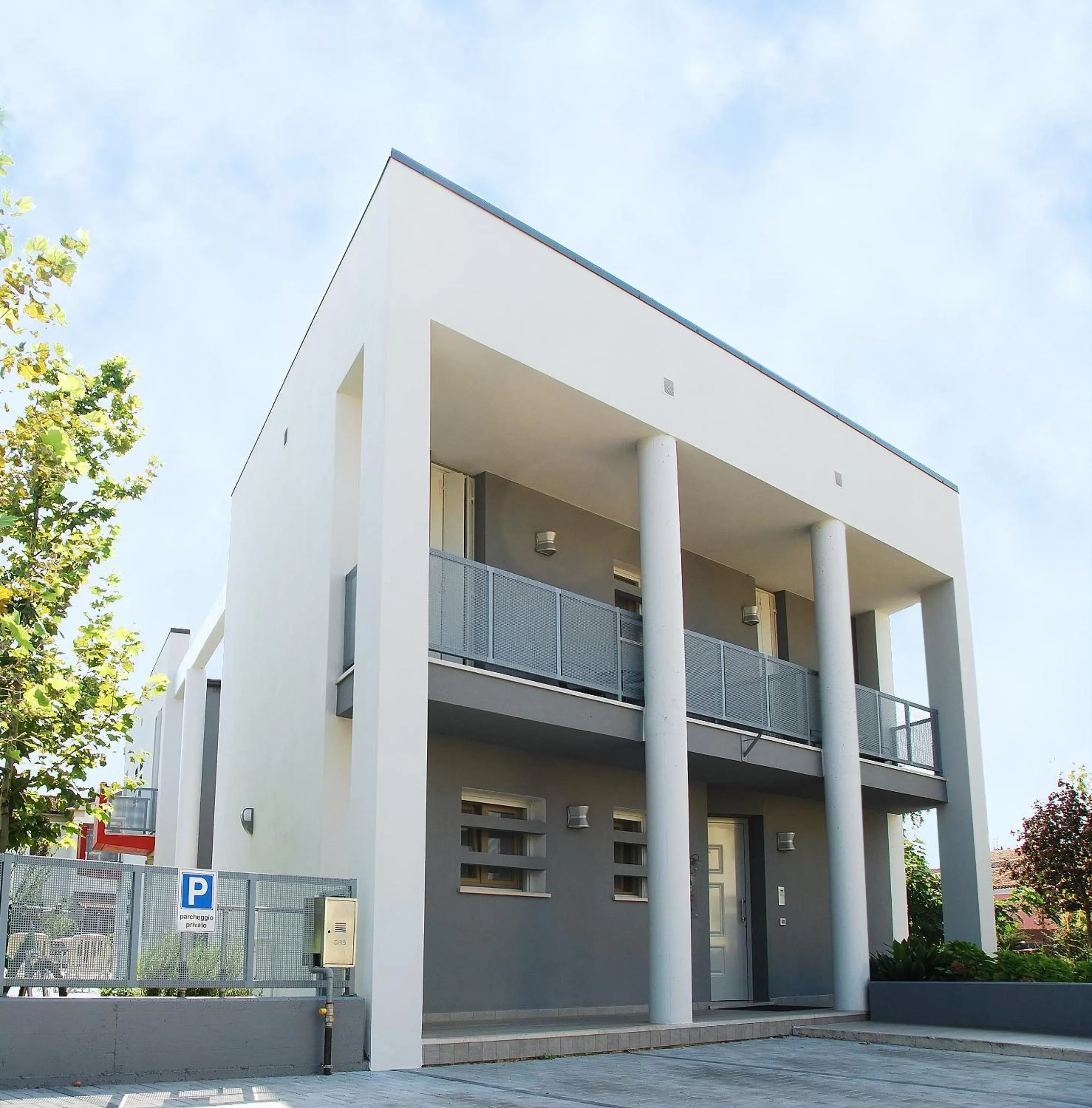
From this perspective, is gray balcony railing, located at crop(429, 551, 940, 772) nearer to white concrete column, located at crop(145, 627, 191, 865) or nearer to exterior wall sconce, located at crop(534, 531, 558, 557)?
exterior wall sconce, located at crop(534, 531, 558, 557)

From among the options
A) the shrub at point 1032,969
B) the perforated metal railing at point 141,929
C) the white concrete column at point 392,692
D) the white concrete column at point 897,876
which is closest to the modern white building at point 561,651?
the white concrete column at point 392,692

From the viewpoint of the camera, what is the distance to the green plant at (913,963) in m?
13.0

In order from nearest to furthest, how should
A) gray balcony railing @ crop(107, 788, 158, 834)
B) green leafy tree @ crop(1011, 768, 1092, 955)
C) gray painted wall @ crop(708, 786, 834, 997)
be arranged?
gray painted wall @ crop(708, 786, 834, 997) → green leafy tree @ crop(1011, 768, 1092, 955) → gray balcony railing @ crop(107, 788, 158, 834)

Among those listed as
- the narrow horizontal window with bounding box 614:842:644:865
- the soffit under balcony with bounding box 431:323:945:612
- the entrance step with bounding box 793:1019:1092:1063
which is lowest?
the entrance step with bounding box 793:1019:1092:1063

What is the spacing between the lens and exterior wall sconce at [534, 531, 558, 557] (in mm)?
13883

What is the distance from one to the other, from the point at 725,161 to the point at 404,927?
8872mm

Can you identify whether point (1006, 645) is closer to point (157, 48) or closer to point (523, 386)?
point (523, 386)

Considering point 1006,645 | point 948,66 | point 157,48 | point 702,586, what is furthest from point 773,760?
point 1006,645

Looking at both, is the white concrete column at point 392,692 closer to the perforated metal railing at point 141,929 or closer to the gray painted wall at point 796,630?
the perforated metal railing at point 141,929

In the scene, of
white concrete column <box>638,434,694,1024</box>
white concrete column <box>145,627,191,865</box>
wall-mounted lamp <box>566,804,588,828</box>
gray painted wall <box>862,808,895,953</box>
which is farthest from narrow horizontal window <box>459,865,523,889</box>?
white concrete column <box>145,627,191,865</box>

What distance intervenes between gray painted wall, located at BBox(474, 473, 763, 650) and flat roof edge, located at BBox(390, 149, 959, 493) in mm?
2631

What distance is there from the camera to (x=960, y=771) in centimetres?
1592

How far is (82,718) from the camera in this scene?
1186 centimetres

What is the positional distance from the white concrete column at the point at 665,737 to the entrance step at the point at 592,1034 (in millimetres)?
260
